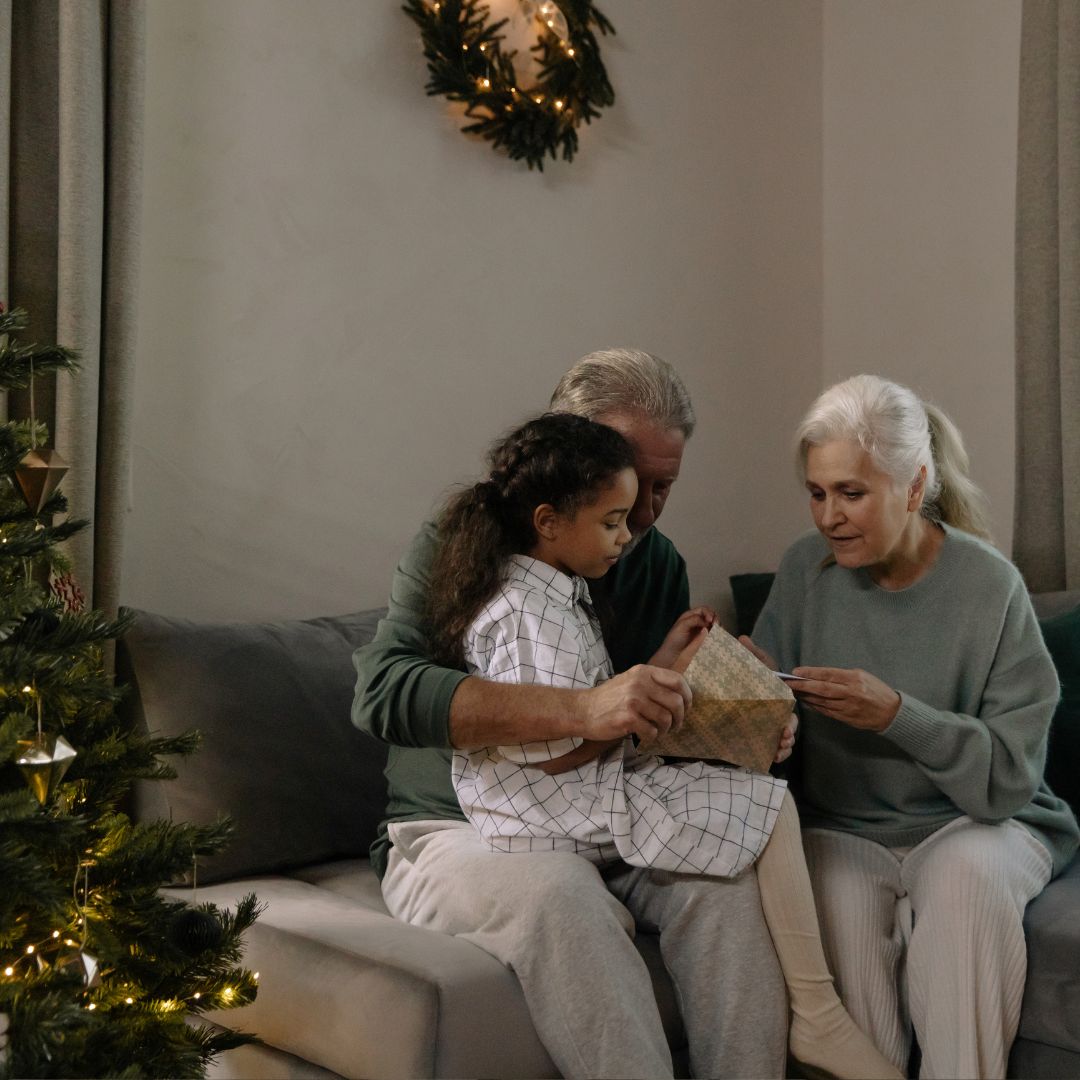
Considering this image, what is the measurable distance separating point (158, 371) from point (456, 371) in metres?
0.69

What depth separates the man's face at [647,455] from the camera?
2047mm

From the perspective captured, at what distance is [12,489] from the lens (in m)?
1.62

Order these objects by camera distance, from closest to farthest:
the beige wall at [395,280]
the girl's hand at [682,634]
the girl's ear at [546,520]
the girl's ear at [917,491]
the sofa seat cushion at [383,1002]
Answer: the sofa seat cushion at [383,1002]
the girl's ear at [546,520]
the girl's hand at [682,634]
the girl's ear at [917,491]
the beige wall at [395,280]

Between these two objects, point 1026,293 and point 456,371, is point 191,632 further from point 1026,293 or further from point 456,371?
point 1026,293

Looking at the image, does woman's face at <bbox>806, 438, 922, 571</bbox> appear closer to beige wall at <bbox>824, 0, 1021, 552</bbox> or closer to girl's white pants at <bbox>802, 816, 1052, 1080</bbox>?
girl's white pants at <bbox>802, 816, 1052, 1080</bbox>

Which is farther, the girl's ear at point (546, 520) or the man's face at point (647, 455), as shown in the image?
the man's face at point (647, 455)

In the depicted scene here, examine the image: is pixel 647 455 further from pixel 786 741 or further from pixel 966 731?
pixel 966 731

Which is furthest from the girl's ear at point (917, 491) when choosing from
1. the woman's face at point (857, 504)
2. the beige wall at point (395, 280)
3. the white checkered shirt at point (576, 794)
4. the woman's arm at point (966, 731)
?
the beige wall at point (395, 280)

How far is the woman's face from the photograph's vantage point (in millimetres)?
2020

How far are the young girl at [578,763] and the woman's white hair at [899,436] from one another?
1.32ft

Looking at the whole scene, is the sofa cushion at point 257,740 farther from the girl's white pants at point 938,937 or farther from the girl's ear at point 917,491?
the girl's ear at point 917,491

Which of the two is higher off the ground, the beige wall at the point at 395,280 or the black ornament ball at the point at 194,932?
the beige wall at the point at 395,280

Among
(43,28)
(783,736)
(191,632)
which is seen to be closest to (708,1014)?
(783,736)

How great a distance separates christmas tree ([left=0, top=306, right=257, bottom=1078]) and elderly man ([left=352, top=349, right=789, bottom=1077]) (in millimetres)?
274
